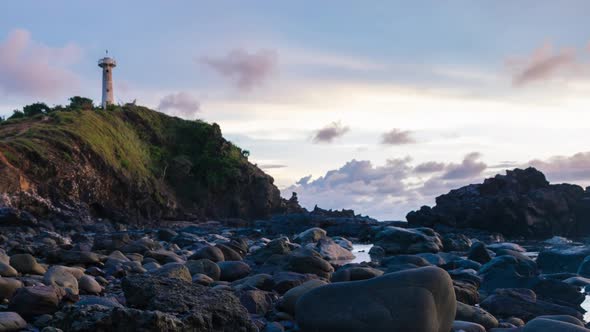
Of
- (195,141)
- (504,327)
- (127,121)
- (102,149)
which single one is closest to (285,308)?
(504,327)

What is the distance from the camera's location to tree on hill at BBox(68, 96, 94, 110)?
49656mm

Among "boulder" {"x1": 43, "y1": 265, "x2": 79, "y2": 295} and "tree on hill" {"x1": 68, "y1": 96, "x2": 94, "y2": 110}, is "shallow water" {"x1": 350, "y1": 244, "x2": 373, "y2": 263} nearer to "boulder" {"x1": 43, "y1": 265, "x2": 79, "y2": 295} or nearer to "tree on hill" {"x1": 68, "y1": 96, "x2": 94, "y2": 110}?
"boulder" {"x1": 43, "y1": 265, "x2": 79, "y2": 295}

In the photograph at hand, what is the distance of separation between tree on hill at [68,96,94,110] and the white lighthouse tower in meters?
3.34

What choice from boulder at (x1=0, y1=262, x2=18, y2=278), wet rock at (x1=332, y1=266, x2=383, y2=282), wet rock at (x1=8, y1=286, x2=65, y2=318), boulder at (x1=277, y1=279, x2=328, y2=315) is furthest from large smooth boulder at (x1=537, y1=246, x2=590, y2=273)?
wet rock at (x1=8, y1=286, x2=65, y2=318)

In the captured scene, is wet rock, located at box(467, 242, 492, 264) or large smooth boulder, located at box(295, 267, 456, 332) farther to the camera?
wet rock, located at box(467, 242, 492, 264)

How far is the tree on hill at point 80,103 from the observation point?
163ft

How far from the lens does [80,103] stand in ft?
176

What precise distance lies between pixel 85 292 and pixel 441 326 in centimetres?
421

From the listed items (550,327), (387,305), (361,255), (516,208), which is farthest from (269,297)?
(516,208)

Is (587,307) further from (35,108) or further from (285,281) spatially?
(35,108)

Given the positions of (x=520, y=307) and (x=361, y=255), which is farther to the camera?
(x=361, y=255)

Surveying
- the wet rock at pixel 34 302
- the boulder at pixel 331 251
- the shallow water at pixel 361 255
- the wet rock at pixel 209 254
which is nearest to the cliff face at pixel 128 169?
the shallow water at pixel 361 255

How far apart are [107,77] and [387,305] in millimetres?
59126

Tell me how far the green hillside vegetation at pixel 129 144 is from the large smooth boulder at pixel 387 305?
31.9m
